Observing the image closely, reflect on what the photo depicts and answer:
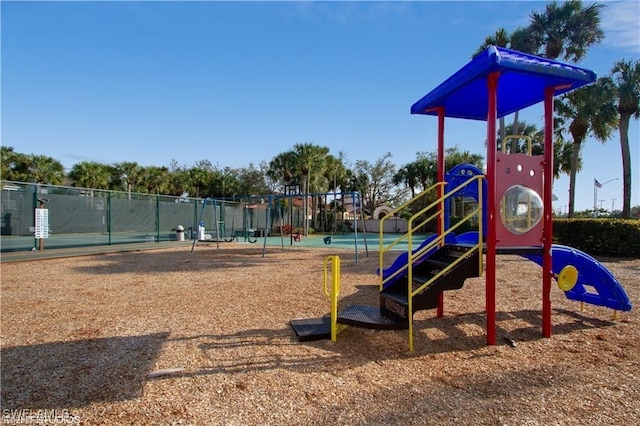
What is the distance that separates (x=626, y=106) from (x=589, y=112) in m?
1.50

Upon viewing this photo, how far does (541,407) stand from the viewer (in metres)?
2.87

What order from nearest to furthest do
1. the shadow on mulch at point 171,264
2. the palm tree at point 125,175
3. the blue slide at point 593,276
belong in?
the blue slide at point 593,276
the shadow on mulch at point 171,264
the palm tree at point 125,175

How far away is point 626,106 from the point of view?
58.6ft

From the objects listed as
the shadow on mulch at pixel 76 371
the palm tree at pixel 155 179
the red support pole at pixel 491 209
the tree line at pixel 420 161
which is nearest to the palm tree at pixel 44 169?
the tree line at pixel 420 161

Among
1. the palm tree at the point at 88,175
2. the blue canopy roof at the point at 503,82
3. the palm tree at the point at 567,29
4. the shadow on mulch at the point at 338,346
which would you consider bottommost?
the shadow on mulch at the point at 338,346

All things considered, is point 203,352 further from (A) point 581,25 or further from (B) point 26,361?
(A) point 581,25

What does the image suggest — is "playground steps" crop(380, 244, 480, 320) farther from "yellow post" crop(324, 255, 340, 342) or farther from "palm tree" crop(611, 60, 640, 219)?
"palm tree" crop(611, 60, 640, 219)

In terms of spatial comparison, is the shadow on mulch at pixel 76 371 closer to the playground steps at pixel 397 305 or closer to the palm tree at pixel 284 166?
the playground steps at pixel 397 305

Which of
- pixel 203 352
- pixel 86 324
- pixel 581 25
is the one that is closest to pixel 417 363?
pixel 203 352

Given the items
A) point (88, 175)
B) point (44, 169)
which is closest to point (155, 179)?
point (88, 175)

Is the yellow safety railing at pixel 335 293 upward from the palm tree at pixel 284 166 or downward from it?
downward

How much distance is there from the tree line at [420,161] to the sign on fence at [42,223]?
1438cm

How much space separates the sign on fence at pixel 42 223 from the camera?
12766 millimetres

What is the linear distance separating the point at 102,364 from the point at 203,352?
967mm
